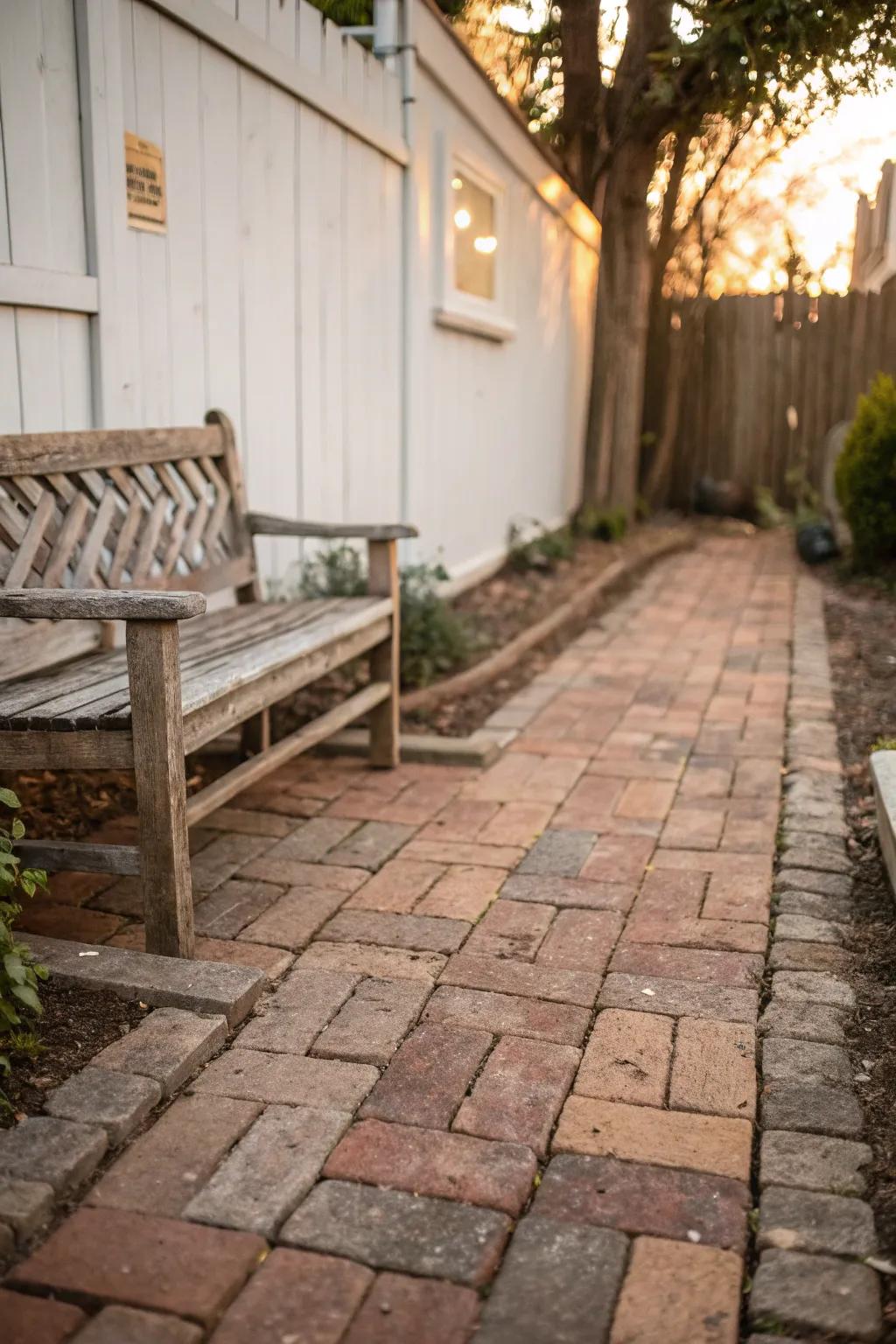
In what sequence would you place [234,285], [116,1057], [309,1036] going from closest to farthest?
[116,1057] < [309,1036] < [234,285]

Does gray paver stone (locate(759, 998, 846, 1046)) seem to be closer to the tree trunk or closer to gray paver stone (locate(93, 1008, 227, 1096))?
gray paver stone (locate(93, 1008, 227, 1096))

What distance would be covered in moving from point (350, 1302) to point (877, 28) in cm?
647

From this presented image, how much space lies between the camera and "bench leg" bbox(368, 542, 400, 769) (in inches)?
153

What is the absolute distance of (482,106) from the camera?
6551 millimetres

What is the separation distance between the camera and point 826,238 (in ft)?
36.4

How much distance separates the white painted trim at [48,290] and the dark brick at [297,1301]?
7.69 feet

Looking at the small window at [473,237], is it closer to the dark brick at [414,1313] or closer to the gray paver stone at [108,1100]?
the gray paver stone at [108,1100]

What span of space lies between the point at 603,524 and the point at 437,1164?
309 inches

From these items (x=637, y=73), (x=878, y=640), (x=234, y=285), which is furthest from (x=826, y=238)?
(x=234, y=285)

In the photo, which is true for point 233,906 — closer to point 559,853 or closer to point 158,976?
point 158,976

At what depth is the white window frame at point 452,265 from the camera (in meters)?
6.05

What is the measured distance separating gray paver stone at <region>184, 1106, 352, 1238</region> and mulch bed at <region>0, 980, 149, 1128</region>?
36 cm

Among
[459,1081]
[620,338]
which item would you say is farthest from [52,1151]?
A: [620,338]

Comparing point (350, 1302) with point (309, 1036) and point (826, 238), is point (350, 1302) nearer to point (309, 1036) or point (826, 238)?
point (309, 1036)
